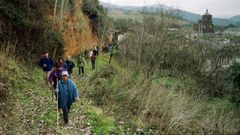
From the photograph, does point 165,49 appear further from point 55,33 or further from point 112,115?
point 112,115

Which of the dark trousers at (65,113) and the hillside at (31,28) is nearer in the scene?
the dark trousers at (65,113)

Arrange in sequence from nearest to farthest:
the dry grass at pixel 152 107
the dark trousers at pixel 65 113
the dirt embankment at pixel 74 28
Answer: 1. the dark trousers at pixel 65 113
2. the dry grass at pixel 152 107
3. the dirt embankment at pixel 74 28

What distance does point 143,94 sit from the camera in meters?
15.9

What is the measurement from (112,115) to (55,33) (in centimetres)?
1211

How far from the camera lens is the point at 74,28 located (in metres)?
34.6

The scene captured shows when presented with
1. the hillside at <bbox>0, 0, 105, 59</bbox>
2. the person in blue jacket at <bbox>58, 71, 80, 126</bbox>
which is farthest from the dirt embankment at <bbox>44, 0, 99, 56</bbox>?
the person in blue jacket at <bbox>58, 71, 80, 126</bbox>

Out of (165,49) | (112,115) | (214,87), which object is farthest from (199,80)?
(112,115)

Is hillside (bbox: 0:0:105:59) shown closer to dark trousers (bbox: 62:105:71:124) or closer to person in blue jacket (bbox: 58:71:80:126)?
dark trousers (bbox: 62:105:71:124)

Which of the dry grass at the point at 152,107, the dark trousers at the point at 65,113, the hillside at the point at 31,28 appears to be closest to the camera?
the dark trousers at the point at 65,113

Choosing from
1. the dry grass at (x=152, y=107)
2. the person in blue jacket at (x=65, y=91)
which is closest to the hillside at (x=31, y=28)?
the dry grass at (x=152, y=107)

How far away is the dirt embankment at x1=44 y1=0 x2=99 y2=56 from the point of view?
28033mm

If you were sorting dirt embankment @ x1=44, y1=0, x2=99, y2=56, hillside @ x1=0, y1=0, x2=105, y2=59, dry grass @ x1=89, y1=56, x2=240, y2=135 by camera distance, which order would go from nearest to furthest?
dry grass @ x1=89, y1=56, x2=240, y2=135, hillside @ x1=0, y1=0, x2=105, y2=59, dirt embankment @ x1=44, y1=0, x2=99, y2=56

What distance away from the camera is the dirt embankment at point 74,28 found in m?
28.0

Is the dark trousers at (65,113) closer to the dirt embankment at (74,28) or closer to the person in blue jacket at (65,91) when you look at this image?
the person in blue jacket at (65,91)
